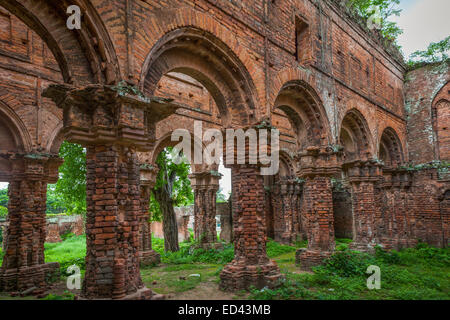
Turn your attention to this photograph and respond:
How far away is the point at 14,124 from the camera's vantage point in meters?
9.04

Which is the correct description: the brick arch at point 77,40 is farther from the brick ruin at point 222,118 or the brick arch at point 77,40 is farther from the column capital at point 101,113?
the column capital at point 101,113

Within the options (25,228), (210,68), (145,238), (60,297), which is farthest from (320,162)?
(25,228)

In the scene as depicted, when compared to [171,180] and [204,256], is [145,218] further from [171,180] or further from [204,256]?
[171,180]

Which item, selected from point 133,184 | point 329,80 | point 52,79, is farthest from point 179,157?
point 133,184

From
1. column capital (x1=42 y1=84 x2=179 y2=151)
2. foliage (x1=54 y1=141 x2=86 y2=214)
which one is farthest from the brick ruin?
foliage (x1=54 y1=141 x2=86 y2=214)

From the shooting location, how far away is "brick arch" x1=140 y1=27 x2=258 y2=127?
20.4 ft

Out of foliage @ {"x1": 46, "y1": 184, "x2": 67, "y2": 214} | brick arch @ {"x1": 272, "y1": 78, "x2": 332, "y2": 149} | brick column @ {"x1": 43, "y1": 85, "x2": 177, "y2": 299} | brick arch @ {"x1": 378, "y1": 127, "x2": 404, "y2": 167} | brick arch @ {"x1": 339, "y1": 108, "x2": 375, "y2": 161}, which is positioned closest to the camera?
brick column @ {"x1": 43, "y1": 85, "x2": 177, "y2": 299}

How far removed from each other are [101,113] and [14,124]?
5.83 metres

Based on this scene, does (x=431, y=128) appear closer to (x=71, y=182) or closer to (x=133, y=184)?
(x=133, y=184)

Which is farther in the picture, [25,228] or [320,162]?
[320,162]

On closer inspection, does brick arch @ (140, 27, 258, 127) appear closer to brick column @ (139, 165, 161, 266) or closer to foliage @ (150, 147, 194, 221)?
brick column @ (139, 165, 161, 266)

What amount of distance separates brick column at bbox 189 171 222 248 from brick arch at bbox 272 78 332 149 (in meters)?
5.03

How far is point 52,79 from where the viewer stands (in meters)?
9.97

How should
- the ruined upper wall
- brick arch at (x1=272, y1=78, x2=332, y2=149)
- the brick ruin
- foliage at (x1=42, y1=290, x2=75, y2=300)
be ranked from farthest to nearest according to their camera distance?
the ruined upper wall → brick arch at (x1=272, y1=78, x2=332, y2=149) → foliage at (x1=42, y1=290, x2=75, y2=300) → the brick ruin
